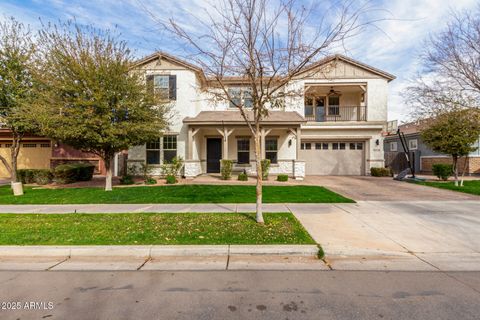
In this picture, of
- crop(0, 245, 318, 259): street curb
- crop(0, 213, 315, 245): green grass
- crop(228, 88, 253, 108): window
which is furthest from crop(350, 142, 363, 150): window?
crop(0, 245, 318, 259): street curb

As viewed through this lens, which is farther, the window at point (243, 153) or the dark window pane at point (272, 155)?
→ the window at point (243, 153)

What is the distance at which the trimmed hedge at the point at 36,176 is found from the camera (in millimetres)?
13703

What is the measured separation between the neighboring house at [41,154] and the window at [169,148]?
18.2 ft

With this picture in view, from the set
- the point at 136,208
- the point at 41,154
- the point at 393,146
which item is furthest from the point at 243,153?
the point at 393,146

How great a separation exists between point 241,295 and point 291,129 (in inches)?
520

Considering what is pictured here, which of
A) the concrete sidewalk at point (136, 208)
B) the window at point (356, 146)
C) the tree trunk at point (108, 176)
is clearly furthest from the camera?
the window at point (356, 146)

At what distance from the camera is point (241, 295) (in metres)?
3.19

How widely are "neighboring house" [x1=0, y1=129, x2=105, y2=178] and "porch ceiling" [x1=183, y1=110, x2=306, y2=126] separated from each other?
8.27 meters

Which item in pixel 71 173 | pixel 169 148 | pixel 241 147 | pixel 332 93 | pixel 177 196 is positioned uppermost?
pixel 332 93

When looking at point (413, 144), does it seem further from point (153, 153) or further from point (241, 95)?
point (153, 153)

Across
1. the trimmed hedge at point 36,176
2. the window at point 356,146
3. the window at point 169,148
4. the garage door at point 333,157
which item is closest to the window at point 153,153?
the window at point 169,148

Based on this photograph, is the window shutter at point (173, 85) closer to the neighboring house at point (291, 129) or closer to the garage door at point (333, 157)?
the neighboring house at point (291, 129)

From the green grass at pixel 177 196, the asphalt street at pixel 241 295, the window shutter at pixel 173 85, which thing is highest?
the window shutter at pixel 173 85

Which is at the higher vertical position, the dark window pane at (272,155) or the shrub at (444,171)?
the dark window pane at (272,155)
